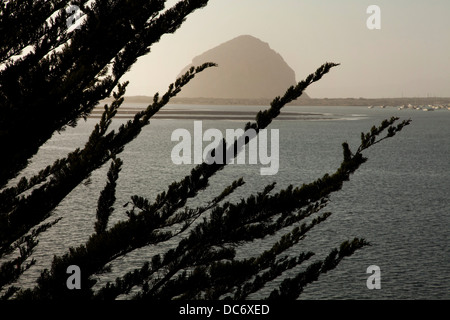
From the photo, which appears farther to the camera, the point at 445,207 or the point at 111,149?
the point at 445,207

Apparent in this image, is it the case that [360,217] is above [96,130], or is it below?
below

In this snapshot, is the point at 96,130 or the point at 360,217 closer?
the point at 96,130

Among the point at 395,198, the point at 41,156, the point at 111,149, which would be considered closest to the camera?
the point at 111,149

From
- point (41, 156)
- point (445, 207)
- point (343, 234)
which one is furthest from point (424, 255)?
point (41, 156)

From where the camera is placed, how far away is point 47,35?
4430 mm

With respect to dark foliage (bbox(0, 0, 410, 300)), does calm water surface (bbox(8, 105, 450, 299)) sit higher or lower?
lower

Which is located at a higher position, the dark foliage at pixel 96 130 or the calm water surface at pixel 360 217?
the dark foliage at pixel 96 130

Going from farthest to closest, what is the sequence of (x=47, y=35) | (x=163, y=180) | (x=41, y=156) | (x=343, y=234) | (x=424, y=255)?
(x=41, y=156), (x=163, y=180), (x=343, y=234), (x=424, y=255), (x=47, y=35)

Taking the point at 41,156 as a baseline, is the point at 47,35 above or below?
above

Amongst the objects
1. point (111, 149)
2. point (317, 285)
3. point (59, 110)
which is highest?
point (59, 110)

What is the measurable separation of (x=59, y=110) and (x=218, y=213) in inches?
Answer: 51.7

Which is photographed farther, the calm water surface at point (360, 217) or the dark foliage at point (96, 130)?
the calm water surface at point (360, 217)

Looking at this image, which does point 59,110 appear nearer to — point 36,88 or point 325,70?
point 36,88

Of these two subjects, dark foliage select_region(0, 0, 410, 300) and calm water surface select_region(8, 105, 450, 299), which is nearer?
dark foliage select_region(0, 0, 410, 300)
